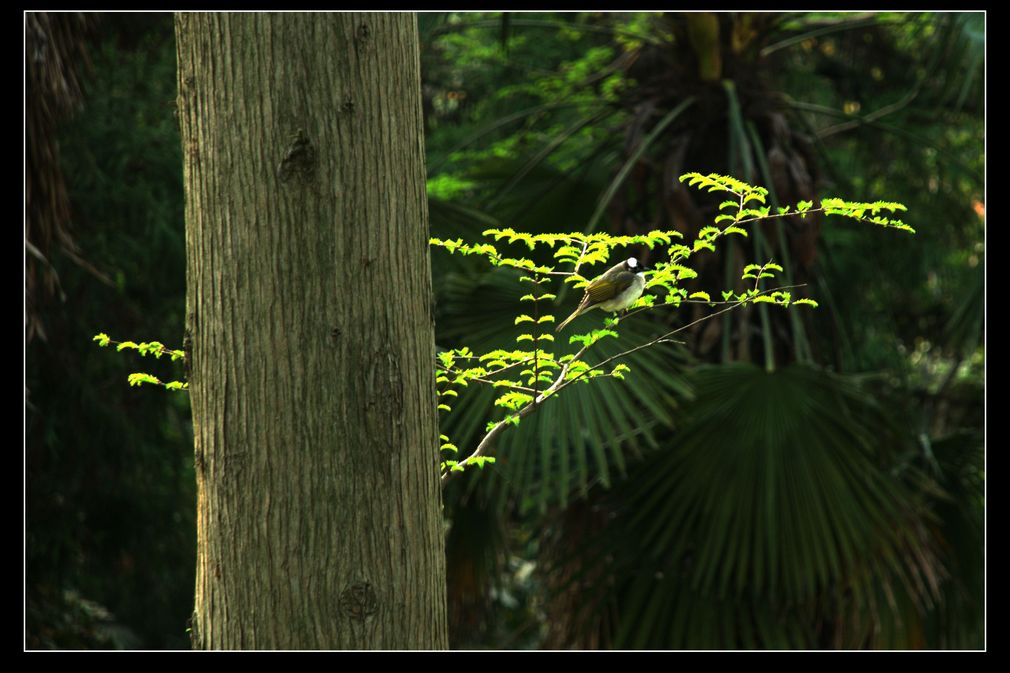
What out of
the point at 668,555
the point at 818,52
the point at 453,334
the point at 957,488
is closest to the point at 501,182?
the point at 453,334

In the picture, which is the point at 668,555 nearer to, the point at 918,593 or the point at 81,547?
the point at 918,593

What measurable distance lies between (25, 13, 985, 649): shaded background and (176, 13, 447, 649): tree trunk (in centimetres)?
184

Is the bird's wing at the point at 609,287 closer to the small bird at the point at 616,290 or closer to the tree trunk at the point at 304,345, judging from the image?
the small bird at the point at 616,290

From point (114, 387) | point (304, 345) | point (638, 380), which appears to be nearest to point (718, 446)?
point (638, 380)

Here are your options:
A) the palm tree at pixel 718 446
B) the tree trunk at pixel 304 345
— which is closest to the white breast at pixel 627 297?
the tree trunk at pixel 304 345

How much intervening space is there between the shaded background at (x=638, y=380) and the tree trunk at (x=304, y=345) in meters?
1.84

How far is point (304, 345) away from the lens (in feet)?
6.66

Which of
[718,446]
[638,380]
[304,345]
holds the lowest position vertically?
[718,446]

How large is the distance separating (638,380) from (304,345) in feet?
7.54

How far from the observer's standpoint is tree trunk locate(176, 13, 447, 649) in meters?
2.03

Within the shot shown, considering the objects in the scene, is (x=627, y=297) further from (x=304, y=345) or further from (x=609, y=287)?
(x=304, y=345)

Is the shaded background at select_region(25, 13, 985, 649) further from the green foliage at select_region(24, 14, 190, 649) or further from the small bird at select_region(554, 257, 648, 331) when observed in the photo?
the small bird at select_region(554, 257, 648, 331)

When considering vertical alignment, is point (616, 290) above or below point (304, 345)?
above

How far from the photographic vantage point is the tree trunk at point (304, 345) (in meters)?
2.03
